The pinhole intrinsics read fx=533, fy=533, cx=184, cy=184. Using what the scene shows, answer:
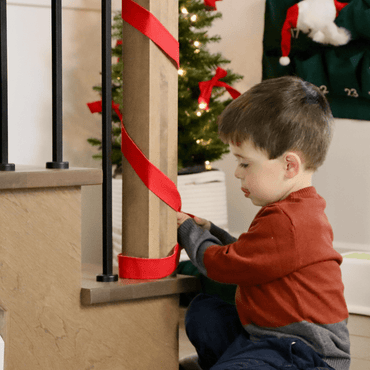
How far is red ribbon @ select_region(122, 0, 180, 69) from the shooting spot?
0.94m

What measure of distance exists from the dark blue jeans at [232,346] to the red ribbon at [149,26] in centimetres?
55

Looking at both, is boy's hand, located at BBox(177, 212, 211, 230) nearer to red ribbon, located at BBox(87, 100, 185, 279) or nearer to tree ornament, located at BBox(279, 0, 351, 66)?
red ribbon, located at BBox(87, 100, 185, 279)

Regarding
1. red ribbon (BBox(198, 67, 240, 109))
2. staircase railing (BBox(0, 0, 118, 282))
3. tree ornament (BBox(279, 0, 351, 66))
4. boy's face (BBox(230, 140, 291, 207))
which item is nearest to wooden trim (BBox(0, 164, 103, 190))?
staircase railing (BBox(0, 0, 118, 282))

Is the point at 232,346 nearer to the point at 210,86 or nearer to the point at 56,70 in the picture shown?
the point at 56,70

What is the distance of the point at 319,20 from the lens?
2.14 m

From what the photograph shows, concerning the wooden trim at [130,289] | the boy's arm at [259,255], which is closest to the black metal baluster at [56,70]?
the wooden trim at [130,289]

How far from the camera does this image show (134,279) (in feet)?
3.20

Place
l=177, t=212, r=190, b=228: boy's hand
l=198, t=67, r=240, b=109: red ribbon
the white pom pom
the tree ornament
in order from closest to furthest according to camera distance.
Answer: l=177, t=212, r=190, b=228: boy's hand → l=198, t=67, r=240, b=109: red ribbon → the tree ornament → the white pom pom

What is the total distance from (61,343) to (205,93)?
1.20 m

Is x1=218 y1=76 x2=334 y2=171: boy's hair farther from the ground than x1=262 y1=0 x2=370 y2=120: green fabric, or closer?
closer

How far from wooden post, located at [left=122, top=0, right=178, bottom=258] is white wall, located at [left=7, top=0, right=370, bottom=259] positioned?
3.42ft

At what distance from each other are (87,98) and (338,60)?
41.0 inches

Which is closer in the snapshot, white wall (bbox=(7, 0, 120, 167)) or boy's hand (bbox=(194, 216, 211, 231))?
boy's hand (bbox=(194, 216, 211, 231))

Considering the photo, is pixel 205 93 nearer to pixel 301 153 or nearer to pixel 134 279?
pixel 301 153
